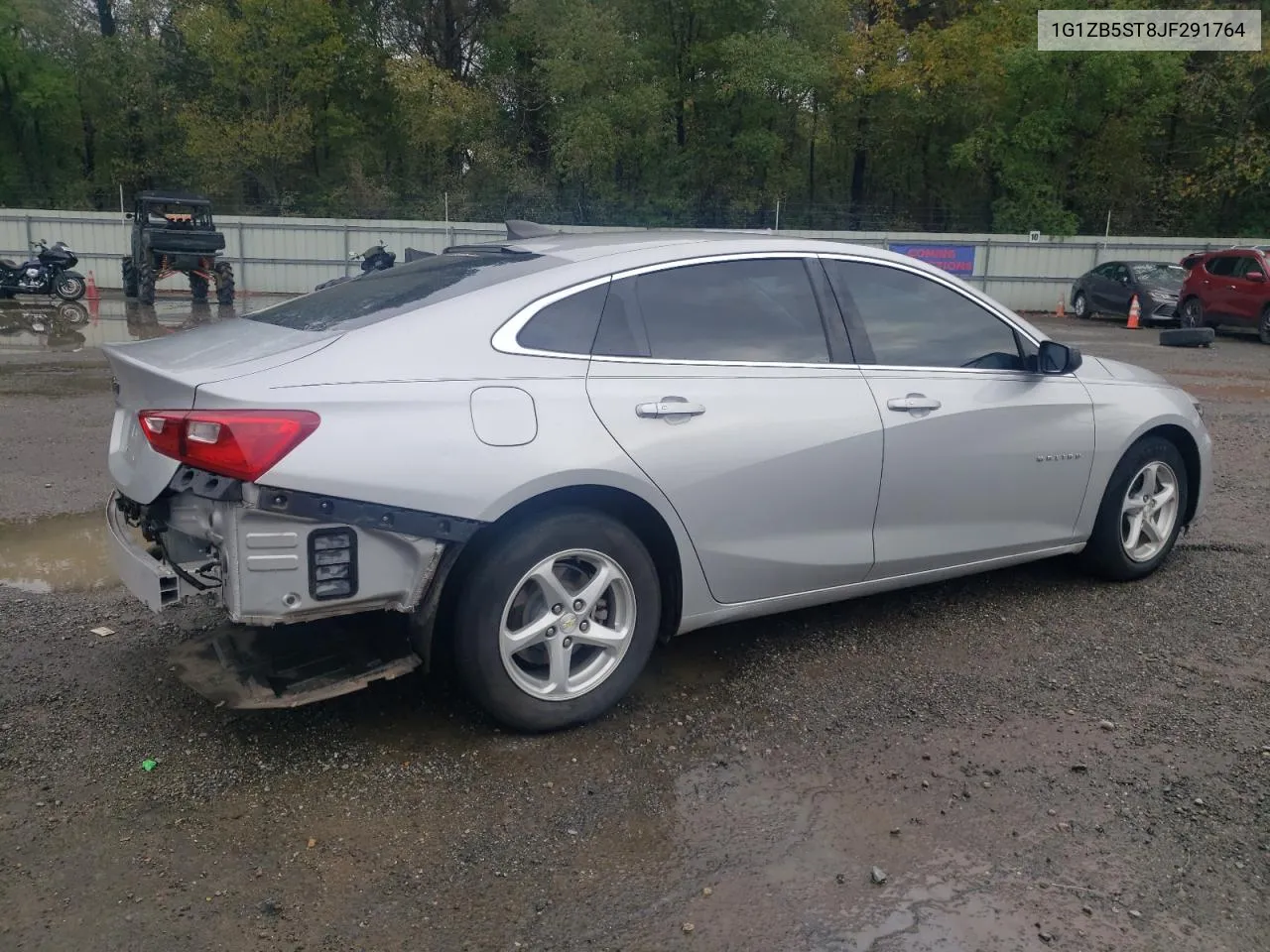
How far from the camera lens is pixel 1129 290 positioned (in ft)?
77.9

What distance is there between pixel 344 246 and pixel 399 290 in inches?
981

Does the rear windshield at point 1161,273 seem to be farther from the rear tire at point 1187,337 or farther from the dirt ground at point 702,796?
the dirt ground at point 702,796

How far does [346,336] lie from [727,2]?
35711 mm

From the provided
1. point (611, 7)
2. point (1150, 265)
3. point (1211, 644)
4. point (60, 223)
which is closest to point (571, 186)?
point (611, 7)

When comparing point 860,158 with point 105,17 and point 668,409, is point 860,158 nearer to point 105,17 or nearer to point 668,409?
point 105,17

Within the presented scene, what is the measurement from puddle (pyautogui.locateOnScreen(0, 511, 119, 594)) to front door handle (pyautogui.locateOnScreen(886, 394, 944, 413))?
3.62m

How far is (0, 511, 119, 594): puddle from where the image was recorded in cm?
509

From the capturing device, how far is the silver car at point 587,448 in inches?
127

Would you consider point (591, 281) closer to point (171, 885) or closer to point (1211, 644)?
point (171, 885)

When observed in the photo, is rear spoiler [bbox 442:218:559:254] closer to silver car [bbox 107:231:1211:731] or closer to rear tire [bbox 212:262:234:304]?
silver car [bbox 107:231:1211:731]

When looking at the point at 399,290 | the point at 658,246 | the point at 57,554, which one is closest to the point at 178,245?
the point at 57,554

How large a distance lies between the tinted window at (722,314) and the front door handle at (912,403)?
33 centimetres

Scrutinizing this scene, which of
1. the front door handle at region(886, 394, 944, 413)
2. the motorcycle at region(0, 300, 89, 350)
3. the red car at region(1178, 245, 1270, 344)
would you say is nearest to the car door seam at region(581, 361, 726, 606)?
the front door handle at region(886, 394, 944, 413)

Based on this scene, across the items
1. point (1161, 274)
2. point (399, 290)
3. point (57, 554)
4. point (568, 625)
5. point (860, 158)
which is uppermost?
point (860, 158)
